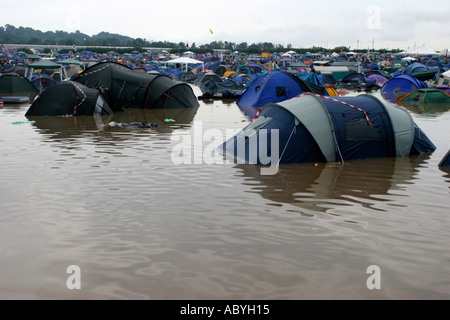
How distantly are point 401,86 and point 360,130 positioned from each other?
24892 mm

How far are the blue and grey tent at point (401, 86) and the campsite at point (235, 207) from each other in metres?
16.2

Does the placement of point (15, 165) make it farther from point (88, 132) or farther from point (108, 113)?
point (108, 113)

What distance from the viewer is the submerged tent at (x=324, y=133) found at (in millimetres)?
11930

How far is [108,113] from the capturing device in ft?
74.9

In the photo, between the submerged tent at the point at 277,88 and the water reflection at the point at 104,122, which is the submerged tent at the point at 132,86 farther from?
the submerged tent at the point at 277,88

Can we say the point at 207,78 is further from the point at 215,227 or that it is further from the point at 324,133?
the point at 215,227

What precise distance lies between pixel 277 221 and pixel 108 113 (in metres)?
16.7

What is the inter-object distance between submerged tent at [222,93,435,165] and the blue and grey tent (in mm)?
21494

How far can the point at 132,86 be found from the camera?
2544 centimetres

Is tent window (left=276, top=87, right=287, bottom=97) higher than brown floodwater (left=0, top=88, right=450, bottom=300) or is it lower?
higher

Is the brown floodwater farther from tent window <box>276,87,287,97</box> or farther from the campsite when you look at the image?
tent window <box>276,87,287,97</box>

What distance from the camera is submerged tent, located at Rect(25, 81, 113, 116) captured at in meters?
21.6

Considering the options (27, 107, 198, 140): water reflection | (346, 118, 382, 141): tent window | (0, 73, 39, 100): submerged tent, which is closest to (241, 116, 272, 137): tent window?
(346, 118, 382, 141): tent window
